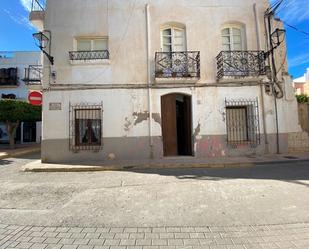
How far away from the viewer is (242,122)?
40.9 ft

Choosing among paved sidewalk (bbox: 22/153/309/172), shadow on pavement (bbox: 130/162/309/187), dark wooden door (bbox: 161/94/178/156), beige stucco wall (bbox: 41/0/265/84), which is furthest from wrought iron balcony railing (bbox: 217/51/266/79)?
shadow on pavement (bbox: 130/162/309/187)

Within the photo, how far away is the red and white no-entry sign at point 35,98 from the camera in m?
12.5

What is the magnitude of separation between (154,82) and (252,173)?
571 cm

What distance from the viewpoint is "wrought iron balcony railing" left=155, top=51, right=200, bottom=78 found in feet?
38.3

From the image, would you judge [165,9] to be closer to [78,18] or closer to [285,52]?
[78,18]

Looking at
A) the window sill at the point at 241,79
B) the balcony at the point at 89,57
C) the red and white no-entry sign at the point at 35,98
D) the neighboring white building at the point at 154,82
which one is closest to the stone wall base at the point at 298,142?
the neighboring white building at the point at 154,82

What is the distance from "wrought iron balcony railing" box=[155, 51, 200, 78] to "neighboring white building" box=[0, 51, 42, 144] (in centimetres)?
1868

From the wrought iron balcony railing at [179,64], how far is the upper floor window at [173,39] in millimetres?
502

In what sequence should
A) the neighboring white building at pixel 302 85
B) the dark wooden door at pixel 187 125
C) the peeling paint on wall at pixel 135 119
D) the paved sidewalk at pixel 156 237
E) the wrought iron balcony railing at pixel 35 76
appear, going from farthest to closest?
the neighboring white building at pixel 302 85
the wrought iron balcony railing at pixel 35 76
the dark wooden door at pixel 187 125
the peeling paint on wall at pixel 135 119
the paved sidewalk at pixel 156 237

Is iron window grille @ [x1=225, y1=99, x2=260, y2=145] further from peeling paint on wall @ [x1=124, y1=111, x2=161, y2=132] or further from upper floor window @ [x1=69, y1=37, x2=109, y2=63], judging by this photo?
upper floor window @ [x1=69, y1=37, x2=109, y2=63]

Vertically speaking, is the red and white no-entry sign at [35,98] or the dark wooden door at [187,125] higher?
the red and white no-entry sign at [35,98]

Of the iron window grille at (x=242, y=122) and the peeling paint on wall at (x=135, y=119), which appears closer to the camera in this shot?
the peeling paint on wall at (x=135, y=119)

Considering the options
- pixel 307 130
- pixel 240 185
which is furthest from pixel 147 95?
pixel 307 130

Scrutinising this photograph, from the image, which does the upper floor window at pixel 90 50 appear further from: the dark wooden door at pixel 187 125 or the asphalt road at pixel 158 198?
the asphalt road at pixel 158 198
